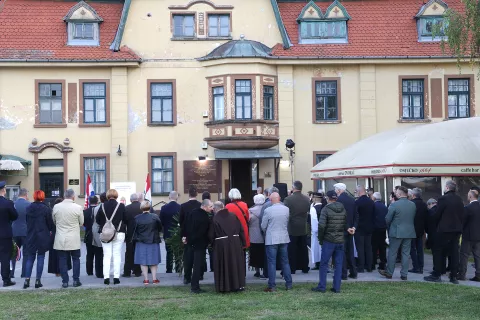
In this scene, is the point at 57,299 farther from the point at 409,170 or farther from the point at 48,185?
the point at 48,185

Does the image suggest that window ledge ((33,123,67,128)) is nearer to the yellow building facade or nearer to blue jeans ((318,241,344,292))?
the yellow building facade

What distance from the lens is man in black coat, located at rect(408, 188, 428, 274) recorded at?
55.0 ft

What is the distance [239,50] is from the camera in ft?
101

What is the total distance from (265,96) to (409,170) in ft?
36.0

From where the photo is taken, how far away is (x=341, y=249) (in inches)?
547

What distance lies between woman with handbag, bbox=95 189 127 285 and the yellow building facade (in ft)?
50.6

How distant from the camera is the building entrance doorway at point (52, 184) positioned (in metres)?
31.0

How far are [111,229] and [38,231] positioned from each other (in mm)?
1443

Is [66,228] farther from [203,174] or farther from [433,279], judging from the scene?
[203,174]

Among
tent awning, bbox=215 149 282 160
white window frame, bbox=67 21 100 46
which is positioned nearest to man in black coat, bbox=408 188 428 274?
tent awning, bbox=215 149 282 160

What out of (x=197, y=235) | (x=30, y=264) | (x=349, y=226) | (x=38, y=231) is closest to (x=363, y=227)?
(x=349, y=226)

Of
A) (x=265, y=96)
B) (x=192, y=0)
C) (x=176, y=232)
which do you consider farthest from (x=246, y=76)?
(x=176, y=232)

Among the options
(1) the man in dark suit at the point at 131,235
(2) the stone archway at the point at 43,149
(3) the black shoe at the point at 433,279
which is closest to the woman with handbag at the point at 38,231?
(1) the man in dark suit at the point at 131,235

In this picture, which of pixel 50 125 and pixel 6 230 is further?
pixel 50 125
